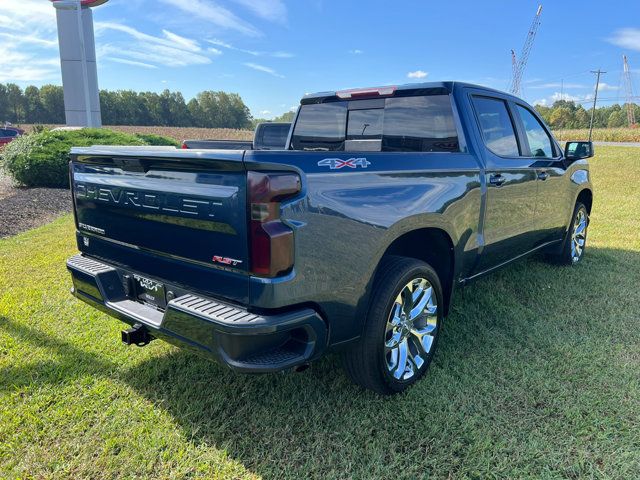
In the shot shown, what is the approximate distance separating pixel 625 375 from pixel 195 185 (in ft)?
9.85

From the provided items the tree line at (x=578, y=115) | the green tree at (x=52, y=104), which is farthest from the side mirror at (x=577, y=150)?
the green tree at (x=52, y=104)

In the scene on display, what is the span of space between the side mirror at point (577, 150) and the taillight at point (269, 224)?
3785mm

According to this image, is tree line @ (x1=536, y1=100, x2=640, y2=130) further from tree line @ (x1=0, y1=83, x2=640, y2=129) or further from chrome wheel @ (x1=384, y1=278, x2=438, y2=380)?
chrome wheel @ (x1=384, y1=278, x2=438, y2=380)

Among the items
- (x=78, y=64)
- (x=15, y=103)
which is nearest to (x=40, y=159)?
(x=78, y=64)

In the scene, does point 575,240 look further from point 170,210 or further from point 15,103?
point 15,103

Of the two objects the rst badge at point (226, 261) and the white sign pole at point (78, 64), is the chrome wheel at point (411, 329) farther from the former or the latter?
the white sign pole at point (78, 64)

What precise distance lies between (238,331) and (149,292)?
2.77ft

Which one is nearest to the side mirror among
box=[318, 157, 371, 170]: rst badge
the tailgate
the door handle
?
the door handle

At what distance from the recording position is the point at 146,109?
100938 millimetres

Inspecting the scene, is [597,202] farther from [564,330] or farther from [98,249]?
[98,249]

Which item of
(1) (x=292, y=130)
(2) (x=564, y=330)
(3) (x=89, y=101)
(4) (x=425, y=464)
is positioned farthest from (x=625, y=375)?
(3) (x=89, y=101)

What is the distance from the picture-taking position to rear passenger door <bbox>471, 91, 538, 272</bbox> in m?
3.58

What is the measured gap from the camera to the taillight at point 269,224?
204 cm

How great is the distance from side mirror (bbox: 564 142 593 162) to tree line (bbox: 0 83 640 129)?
9569 centimetres
